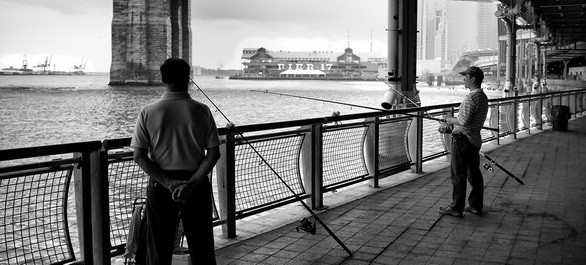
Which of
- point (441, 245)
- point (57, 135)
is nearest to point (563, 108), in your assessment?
point (441, 245)

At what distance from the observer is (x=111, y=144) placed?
16.5 feet

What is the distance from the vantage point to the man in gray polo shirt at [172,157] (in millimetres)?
4031

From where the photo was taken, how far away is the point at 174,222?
419cm

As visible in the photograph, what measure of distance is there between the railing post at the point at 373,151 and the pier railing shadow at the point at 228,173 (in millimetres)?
15

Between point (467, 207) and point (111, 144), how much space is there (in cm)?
466

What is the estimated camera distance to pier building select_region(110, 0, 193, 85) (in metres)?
111

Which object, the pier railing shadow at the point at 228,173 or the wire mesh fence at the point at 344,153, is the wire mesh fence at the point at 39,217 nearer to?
the pier railing shadow at the point at 228,173

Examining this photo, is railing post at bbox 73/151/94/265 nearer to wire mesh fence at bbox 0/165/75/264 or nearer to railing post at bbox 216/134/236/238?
wire mesh fence at bbox 0/165/75/264

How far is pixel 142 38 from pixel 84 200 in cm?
11081

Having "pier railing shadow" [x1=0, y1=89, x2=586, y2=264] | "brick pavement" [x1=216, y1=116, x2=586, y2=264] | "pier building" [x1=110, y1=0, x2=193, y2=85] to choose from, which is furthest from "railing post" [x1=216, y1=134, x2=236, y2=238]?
"pier building" [x1=110, y1=0, x2=193, y2=85]

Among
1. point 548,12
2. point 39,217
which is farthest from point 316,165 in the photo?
point 548,12

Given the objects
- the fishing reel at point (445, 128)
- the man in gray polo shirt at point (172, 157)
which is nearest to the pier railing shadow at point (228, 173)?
the fishing reel at point (445, 128)

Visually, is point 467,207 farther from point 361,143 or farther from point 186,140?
point 186,140

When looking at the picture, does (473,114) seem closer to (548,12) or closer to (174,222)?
(174,222)
